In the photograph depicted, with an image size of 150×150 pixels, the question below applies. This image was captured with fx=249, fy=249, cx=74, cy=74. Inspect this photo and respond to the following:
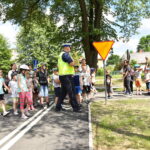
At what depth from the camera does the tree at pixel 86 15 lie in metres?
17.1

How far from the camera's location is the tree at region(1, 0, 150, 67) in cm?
1714

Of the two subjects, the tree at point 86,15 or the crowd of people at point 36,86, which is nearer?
the crowd of people at point 36,86

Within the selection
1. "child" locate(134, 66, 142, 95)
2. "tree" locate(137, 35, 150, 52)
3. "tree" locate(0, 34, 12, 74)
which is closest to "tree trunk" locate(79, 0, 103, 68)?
"child" locate(134, 66, 142, 95)

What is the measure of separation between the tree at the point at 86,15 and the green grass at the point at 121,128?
9.50m

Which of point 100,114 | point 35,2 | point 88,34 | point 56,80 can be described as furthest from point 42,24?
point 100,114

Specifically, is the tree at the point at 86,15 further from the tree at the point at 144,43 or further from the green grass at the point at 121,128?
the tree at the point at 144,43

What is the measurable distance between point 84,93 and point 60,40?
8426 mm

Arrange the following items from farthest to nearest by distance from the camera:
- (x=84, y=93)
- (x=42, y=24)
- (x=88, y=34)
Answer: (x=42, y=24)
(x=88, y=34)
(x=84, y=93)

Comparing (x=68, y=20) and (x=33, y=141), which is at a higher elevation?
(x=68, y=20)

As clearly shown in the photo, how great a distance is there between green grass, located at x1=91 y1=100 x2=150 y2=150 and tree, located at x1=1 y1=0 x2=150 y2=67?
950 cm

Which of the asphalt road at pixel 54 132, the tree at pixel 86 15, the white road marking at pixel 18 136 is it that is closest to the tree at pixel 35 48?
the tree at pixel 86 15

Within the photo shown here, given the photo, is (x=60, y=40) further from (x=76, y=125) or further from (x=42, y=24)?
(x=76, y=125)

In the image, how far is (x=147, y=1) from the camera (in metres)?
17.9

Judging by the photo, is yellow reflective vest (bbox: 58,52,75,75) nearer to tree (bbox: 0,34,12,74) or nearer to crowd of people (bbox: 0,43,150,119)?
crowd of people (bbox: 0,43,150,119)
